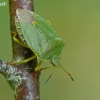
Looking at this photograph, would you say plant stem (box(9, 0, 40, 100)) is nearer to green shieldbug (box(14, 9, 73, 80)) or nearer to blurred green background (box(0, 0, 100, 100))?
green shieldbug (box(14, 9, 73, 80))

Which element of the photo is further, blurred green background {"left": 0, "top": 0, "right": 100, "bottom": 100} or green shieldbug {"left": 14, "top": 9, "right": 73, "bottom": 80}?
blurred green background {"left": 0, "top": 0, "right": 100, "bottom": 100}

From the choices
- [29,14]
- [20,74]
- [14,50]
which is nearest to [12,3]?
[29,14]

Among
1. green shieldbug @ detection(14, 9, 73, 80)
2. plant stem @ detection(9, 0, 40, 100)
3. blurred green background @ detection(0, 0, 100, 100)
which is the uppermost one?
green shieldbug @ detection(14, 9, 73, 80)

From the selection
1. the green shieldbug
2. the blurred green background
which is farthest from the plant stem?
the blurred green background

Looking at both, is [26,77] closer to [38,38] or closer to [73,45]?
[38,38]

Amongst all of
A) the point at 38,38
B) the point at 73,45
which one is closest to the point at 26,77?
the point at 38,38

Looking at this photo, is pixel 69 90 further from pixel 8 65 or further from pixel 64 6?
pixel 8 65
